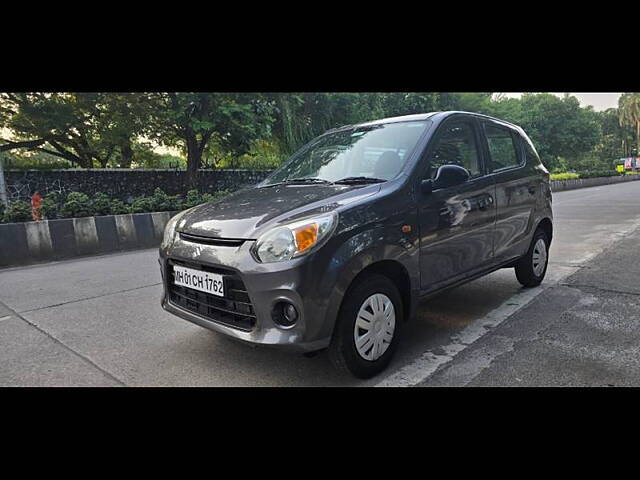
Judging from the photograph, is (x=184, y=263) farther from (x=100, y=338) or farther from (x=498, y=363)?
(x=498, y=363)

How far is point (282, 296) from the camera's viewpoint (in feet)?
7.67

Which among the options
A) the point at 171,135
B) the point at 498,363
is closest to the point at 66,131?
the point at 171,135

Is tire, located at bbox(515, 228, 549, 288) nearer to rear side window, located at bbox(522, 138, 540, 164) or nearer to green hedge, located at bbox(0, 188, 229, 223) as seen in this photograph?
rear side window, located at bbox(522, 138, 540, 164)

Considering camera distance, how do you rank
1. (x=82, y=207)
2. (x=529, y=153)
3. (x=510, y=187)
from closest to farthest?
(x=510, y=187) < (x=529, y=153) < (x=82, y=207)

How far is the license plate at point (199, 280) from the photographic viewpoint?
8.42 ft

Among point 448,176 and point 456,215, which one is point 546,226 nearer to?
point 456,215

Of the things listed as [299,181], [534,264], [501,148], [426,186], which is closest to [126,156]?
[299,181]

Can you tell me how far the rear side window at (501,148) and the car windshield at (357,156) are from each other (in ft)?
2.94

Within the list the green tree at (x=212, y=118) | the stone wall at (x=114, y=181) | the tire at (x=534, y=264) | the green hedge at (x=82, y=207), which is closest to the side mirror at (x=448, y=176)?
the tire at (x=534, y=264)

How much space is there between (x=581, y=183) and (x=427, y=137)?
28.6 metres

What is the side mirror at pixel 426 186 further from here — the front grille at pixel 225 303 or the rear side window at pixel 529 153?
the rear side window at pixel 529 153

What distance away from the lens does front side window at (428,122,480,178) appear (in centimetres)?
320

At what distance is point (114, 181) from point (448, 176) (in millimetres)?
14503

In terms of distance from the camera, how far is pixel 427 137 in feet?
10.4
